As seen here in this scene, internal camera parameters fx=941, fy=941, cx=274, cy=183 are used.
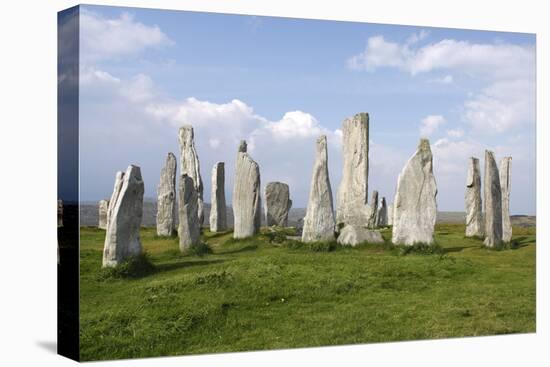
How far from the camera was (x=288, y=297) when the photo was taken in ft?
63.5

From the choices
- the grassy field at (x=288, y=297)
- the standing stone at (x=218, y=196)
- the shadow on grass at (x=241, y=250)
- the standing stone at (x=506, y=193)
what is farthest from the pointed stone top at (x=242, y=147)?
the standing stone at (x=506, y=193)

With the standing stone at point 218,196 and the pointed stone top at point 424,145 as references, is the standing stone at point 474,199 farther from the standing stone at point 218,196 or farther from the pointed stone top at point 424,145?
the standing stone at point 218,196

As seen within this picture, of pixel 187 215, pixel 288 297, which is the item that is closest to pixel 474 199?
pixel 187 215

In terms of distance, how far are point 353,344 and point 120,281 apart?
4927 mm

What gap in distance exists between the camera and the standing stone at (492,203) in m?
24.5

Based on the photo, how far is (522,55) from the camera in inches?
878

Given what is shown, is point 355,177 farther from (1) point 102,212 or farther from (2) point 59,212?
(2) point 59,212

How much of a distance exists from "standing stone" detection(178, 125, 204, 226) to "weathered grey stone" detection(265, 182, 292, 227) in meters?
1.84

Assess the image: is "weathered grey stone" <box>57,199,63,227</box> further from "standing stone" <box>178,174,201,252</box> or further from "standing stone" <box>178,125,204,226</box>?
"standing stone" <box>178,125,204,226</box>

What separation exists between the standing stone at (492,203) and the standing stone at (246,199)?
6.07m

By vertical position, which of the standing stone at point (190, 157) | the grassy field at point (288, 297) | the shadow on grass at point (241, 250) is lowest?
the grassy field at point (288, 297)

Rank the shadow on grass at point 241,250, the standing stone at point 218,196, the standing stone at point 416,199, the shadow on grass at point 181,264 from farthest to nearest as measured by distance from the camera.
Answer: the standing stone at point 218,196 → the standing stone at point 416,199 → the shadow on grass at point 241,250 → the shadow on grass at point 181,264

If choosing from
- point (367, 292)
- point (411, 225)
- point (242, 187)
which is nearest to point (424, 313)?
point (367, 292)

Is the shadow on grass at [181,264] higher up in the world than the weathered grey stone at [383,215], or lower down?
lower down
